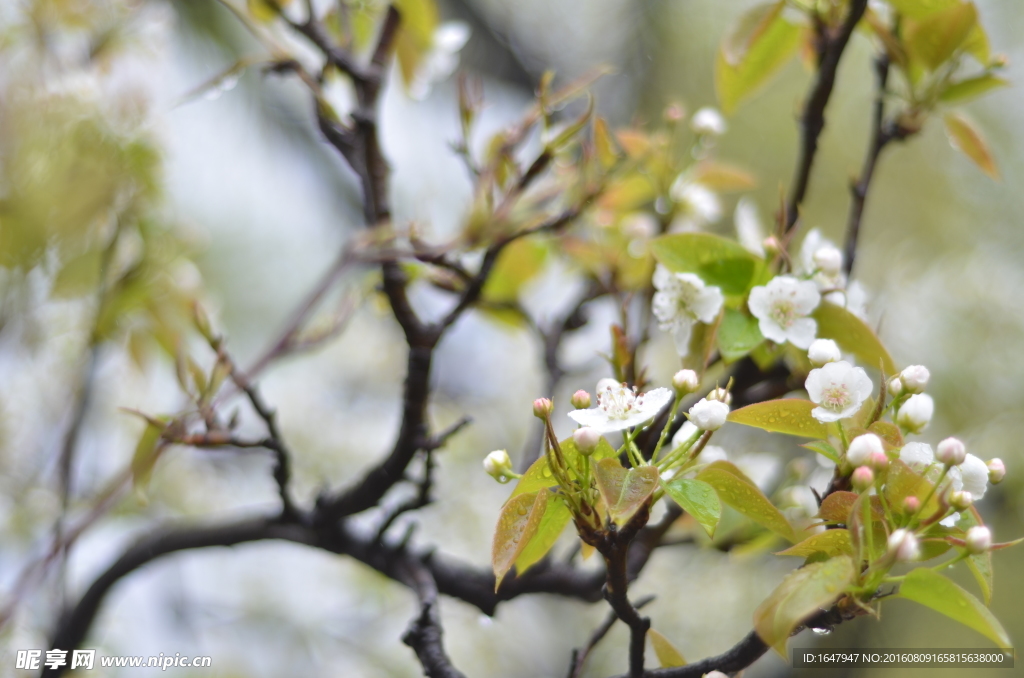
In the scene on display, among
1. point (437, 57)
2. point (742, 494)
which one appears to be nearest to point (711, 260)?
point (742, 494)

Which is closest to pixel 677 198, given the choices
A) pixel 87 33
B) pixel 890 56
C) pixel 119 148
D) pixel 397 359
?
pixel 890 56

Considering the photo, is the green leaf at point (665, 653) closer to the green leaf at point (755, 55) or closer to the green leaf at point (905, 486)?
the green leaf at point (905, 486)

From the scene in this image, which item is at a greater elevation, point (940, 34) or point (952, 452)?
point (940, 34)

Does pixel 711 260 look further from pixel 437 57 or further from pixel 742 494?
pixel 437 57

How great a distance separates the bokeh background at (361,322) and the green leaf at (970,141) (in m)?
0.23

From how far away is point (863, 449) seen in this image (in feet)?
0.74

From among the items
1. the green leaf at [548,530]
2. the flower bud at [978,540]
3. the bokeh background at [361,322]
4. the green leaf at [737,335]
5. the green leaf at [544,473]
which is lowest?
the bokeh background at [361,322]

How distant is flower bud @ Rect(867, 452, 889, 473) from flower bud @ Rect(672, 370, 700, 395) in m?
0.07

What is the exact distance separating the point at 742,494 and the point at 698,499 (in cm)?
2

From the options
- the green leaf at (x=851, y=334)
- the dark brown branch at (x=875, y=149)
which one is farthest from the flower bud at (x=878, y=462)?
the dark brown branch at (x=875, y=149)

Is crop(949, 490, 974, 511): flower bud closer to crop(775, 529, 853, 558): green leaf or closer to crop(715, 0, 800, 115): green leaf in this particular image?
crop(775, 529, 853, 558): green leaf

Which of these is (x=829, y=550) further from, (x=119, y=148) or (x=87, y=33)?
(x=87, y=33)

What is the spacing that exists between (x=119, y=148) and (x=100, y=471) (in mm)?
560

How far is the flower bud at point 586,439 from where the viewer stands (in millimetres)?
233
